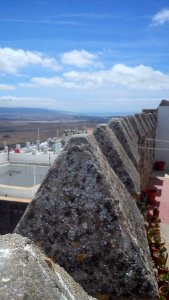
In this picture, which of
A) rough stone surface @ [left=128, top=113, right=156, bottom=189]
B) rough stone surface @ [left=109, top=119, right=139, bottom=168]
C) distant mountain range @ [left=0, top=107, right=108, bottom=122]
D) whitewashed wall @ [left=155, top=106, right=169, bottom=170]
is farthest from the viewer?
distant mountain range @ [left=0, top=107, right=108, bottom=122]

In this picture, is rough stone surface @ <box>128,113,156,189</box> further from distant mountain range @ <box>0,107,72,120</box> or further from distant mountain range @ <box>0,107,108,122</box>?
distant mountain range @ <box>0,107,72,120</box>

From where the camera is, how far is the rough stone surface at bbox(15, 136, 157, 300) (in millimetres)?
2639

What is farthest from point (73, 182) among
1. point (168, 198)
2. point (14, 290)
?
point (168, 198)

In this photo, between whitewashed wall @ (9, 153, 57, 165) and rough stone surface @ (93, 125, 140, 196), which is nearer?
rough stone surface @ (93, 125, 140, 196)

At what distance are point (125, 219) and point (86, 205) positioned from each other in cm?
29

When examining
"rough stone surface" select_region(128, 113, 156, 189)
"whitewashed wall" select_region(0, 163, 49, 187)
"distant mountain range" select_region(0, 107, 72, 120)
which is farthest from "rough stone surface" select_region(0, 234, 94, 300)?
"distant mountain range" select_region(0, 107, 72, 120)

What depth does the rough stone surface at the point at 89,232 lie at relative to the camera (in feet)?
8.66

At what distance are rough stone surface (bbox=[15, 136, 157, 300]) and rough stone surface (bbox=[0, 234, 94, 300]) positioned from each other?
43.8 inches

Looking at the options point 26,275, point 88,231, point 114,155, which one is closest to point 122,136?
point 114,155

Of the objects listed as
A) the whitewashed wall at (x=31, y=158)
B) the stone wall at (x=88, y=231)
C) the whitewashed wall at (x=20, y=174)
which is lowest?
the whitewashed wall at (x=20, y=174)

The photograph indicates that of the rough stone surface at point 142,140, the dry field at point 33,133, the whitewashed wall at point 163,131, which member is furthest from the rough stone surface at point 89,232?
the whitewashed wall at point 163,131

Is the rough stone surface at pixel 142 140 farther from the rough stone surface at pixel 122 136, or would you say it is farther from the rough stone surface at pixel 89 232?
the rough stone surface at pixel 89 232

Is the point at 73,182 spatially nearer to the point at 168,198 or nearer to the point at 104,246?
the point at 104,246

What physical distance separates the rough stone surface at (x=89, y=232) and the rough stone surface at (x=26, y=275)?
1.11 metres
